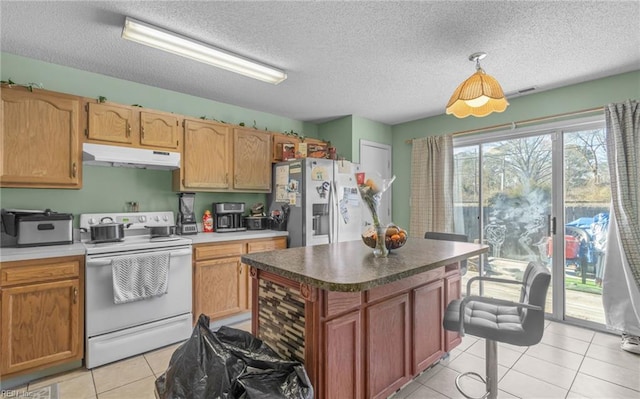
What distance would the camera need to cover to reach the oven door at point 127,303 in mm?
2332

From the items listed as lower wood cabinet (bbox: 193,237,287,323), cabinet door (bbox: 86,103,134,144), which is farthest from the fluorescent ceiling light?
lower wood cabinet (bbox: 193,237,287,323)

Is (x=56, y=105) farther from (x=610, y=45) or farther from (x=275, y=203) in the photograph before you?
(x=610, y=45)

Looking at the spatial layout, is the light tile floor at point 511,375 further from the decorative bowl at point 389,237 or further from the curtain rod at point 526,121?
the curtain rod at point 526,121

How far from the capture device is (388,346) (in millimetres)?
1828

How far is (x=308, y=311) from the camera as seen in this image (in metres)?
1.50

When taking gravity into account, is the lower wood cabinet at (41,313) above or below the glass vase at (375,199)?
below

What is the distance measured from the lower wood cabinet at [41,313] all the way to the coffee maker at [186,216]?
38.6 inches

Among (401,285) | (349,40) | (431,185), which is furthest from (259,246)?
(431,185)

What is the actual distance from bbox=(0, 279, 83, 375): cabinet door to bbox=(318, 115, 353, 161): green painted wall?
3.24m

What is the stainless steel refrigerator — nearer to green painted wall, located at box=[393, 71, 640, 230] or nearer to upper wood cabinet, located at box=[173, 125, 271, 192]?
upper wood cabinet, located at box=[173, 125, 271, 192]

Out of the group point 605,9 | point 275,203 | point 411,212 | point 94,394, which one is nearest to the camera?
point 605,9

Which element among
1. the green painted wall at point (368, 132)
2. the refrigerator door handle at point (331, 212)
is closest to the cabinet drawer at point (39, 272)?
the refrigerator door handle at point (331, 212)

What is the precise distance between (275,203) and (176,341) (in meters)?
1.84

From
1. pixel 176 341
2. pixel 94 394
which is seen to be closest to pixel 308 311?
pixel 94 394
